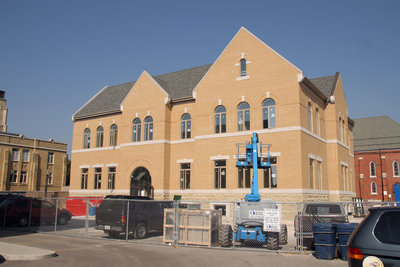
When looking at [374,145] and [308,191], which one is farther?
[374,145]

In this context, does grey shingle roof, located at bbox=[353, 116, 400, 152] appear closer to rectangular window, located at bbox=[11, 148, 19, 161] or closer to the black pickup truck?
the black pickup truck

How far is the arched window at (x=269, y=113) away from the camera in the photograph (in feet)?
81.2

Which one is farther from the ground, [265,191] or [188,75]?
[188,75]

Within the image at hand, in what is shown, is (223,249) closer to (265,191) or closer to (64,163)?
(265,191)

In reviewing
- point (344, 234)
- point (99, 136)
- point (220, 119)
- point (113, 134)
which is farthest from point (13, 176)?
point (344, 234)

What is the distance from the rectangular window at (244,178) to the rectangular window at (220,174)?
1265 millimetres

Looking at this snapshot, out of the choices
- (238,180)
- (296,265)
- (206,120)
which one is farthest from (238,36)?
(296,265)

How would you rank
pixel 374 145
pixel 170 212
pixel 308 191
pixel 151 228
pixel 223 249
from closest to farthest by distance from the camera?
pixel 223 249, pixel 170 212, pixel 151 228, pixel 308 191, pixel 374 145

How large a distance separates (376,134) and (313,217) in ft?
176

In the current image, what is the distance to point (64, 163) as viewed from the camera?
59.8 meters

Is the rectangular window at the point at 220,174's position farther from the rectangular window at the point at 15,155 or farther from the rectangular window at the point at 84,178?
the rectangular window at the point at 15,155

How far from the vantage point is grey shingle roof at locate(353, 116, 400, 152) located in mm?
58103

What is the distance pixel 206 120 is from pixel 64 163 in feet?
132

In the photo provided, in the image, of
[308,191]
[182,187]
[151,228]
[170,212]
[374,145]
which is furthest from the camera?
[374,145]
